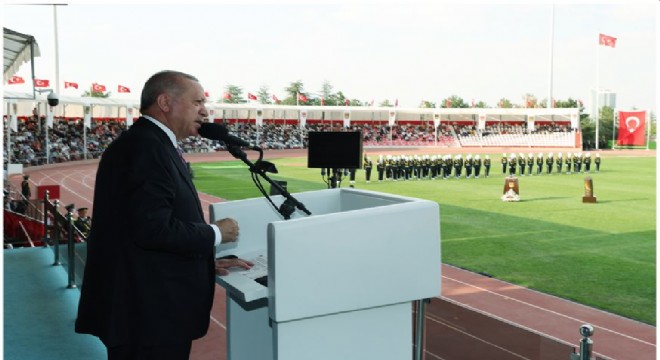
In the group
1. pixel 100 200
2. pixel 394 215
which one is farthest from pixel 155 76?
pixel 394 215

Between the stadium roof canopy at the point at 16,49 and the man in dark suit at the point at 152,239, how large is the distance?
6.24 m

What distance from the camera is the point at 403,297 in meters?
2.84

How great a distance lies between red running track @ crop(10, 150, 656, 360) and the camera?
10.2 feet

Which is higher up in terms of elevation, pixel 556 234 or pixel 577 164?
pixel 577 164

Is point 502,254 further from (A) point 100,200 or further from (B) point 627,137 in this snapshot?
(B) point 627,137

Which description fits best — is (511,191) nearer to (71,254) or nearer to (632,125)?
(71,254)

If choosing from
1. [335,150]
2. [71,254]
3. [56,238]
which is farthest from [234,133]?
[71,254]

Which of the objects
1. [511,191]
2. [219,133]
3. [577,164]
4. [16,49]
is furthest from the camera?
[577,164]

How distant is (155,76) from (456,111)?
212 ft

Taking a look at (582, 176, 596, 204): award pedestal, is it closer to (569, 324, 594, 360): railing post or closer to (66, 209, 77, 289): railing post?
(66, 209, 77, 289): railing post

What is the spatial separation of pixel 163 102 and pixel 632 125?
5357cm

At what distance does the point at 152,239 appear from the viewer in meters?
2.37

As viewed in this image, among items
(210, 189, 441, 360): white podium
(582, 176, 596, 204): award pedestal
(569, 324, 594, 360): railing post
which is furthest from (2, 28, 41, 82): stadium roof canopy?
(582, 176, 596, 204): award pedestal

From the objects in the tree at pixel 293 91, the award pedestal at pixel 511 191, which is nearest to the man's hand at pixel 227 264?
the award pedestal at pixel 511 191
